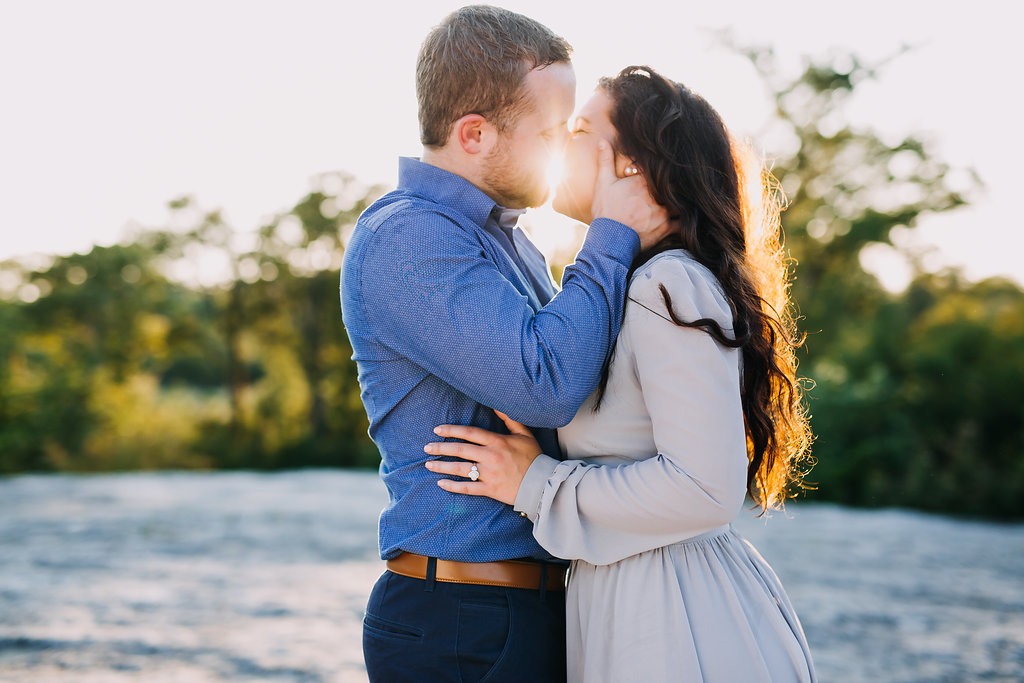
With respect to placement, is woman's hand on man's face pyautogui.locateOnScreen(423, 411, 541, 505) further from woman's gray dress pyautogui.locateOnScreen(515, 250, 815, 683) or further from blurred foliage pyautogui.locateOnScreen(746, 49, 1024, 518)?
blurred foliage pyautogui.locateOnScreen(746, 49, 1024, 518)

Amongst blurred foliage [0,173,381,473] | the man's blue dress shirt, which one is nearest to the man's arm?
the man's blue dress shirt

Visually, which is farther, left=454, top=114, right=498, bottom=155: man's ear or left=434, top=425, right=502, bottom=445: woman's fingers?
left=454, top=114, right=498, bottom=155: man's ear

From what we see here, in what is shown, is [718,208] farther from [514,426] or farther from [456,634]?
[456,634]

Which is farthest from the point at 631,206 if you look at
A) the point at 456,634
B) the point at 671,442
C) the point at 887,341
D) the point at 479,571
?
the point at 887,341

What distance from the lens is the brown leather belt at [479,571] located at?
1.85 meters

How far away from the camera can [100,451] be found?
56.6 ft

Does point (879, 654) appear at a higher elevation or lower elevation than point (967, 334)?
lower

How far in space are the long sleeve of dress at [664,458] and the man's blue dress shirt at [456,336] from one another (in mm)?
86

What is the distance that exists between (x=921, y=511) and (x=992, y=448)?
4.89ft

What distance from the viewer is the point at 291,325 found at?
64.3ft

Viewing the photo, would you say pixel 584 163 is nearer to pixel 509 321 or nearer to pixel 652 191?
pixel 652 191

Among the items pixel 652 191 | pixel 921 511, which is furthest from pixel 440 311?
pixel 921 511

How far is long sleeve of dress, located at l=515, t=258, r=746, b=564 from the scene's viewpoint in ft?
5.47

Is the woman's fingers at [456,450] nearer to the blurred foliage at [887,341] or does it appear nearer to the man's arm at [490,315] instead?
the man's arm at [490,315]
